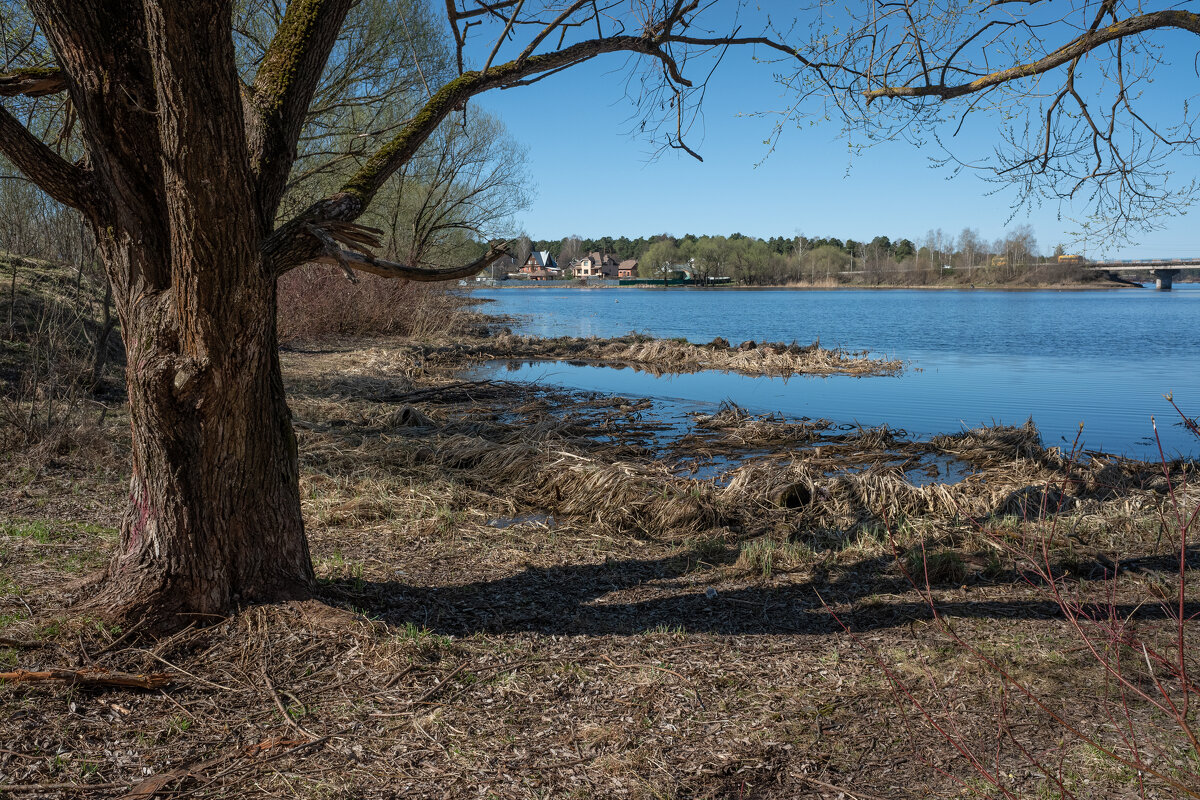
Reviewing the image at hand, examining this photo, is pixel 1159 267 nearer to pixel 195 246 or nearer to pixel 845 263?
pixel 845 263

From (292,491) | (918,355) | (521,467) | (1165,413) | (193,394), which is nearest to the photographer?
(193,394)

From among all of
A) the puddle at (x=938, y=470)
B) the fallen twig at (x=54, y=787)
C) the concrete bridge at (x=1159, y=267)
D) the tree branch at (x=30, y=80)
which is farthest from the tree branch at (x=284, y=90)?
the concrete bridge at (x=1159, y=267)

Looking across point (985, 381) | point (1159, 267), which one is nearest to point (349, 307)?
point (985, 381)

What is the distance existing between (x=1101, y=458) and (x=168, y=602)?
32.3ft

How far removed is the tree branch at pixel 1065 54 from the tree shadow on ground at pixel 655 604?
3782 mm

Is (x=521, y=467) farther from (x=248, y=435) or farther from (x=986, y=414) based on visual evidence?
(x=986, y=414)

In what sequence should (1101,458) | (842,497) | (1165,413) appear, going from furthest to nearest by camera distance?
(1165,413), (1101,458), (842,497)

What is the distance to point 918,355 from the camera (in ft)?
76.7

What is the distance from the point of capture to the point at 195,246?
343cm

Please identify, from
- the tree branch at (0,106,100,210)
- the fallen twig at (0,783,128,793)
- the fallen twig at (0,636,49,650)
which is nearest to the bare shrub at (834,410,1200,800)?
the fallen twig at (0,783,128,793)

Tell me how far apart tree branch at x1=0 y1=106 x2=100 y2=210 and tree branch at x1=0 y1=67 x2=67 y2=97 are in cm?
58

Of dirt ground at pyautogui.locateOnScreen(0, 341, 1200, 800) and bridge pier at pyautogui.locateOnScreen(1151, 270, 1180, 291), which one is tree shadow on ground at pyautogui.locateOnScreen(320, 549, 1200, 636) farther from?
bridge pier at pyautogui.locateOnScreen(1151, 270, 1180, 291)

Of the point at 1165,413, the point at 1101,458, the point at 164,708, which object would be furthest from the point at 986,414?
the point at 164,708

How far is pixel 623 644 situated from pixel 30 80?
421cm
